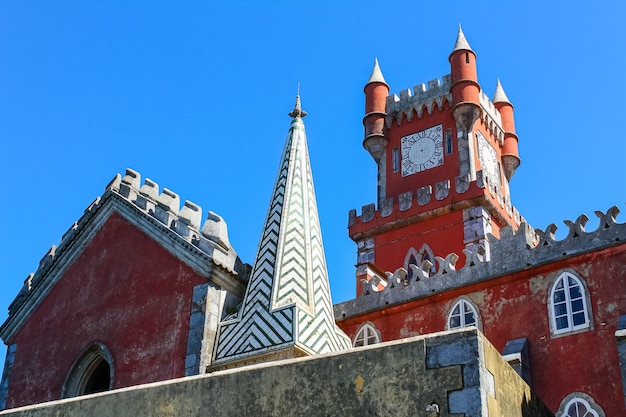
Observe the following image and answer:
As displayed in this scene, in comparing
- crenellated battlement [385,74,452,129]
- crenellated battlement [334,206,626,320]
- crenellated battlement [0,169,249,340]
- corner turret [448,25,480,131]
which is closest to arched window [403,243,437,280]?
corner turret [448,25,480,131]

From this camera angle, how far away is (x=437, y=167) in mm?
33750

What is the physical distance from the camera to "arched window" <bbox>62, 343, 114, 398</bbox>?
16766mm

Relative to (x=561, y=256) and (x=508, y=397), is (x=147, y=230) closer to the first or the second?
(x=561, y=256)

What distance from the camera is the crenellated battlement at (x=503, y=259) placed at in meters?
18.0

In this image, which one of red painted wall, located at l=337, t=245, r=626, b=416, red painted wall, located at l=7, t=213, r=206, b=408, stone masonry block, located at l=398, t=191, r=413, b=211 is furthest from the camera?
stone masonry block, located at l=398, t=191, r=413, b=211

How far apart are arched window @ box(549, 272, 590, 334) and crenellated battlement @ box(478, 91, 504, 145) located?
18.2 meters

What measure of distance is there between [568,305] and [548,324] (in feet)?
1.84

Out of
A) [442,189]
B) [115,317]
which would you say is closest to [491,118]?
[442,189]

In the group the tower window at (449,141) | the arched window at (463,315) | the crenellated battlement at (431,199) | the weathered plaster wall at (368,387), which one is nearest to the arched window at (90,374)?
the arched window at (463,315)

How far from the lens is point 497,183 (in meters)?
35.4

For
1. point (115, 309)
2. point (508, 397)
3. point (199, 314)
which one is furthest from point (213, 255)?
point (508, 397)

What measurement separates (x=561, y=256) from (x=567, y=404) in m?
3.00

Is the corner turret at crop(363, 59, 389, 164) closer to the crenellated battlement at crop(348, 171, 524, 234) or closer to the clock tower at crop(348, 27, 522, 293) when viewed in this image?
the clock tower at crop(348, 27, 522, 293)

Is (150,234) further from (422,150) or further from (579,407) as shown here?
(422,150)
